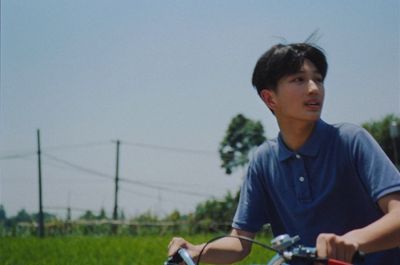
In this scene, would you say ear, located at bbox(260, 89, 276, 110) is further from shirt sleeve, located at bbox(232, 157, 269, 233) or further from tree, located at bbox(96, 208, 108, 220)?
tree, located at bbox(96, 208, 108, 220)

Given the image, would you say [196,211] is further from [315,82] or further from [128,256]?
[315,82]

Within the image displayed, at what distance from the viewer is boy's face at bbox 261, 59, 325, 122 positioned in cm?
239

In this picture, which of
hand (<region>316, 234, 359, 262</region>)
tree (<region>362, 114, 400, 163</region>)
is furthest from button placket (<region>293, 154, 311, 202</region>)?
tree (<region>362, 114, 400, 163</region>)

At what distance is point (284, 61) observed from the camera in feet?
8.13

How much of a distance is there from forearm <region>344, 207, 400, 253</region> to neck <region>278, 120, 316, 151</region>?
1.43 feet

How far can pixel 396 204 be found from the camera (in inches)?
85.7

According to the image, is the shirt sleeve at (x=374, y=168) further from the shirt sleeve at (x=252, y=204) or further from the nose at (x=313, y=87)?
the shirt sleeve at (x=252, y=204)

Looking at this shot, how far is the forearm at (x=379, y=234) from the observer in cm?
204

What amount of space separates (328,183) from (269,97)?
0.33 m

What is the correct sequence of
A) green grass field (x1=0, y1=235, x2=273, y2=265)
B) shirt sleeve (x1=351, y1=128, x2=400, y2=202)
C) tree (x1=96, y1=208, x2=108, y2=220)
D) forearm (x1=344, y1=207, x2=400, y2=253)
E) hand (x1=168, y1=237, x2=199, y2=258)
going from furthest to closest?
1. tree (x1=96, y1=208, x2=108, y2=220)
2. green grass field (x1=0, y1=235, x2=273, y2=265)
3. hand (x1=168, y1=237, x2=199, y2=258)
4. shirt sleeve (x1=351, y1=128, x2=400, y2=202)
5. forearm (x1=344, y1=207, x2=400, y2=253)

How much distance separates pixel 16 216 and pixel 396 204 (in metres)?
21.2

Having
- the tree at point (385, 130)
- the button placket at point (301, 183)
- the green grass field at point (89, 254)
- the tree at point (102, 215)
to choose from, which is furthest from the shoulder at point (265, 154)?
A: the tree at point (385, 130)

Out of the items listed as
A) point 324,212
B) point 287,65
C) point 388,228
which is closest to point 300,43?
point 287,65

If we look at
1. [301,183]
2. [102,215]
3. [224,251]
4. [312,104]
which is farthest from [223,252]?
[102,215]
